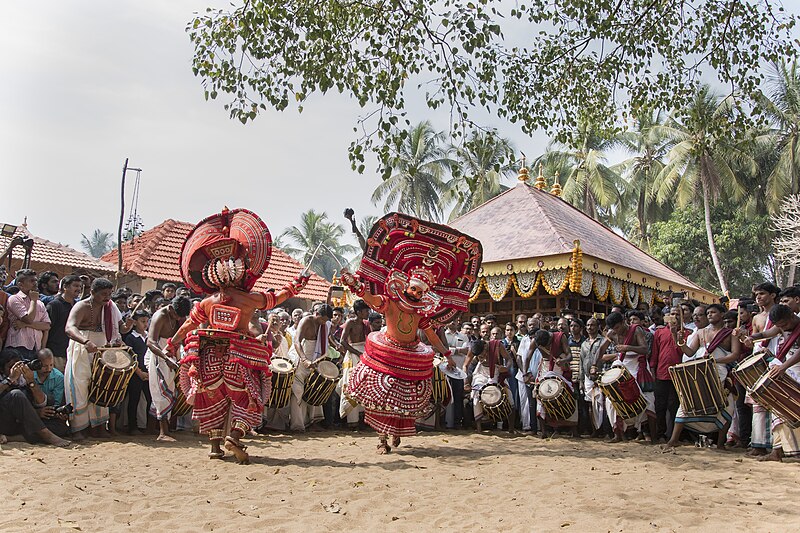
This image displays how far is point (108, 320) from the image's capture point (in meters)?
7.98

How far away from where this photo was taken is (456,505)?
528 centimetres

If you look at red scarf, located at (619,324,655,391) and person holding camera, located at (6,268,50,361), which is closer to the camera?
person holding camera, located at (6,268,50,361)

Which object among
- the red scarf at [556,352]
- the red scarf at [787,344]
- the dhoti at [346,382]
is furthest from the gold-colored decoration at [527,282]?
the red scarf at [787,344]

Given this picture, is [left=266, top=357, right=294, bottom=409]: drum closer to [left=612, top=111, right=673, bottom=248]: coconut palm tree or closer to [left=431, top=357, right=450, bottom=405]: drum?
[left=431, top=357, right=450, bottom=405]: drum

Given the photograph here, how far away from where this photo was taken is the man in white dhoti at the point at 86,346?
7.62 m

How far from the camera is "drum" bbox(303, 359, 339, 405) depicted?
9234 millimetres

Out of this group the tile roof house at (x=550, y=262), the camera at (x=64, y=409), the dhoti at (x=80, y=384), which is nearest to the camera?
the camera at (x=64, y=409)

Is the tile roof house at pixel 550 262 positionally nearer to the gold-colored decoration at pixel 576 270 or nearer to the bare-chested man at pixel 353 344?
the gold-colored decoration at pixel 576 270

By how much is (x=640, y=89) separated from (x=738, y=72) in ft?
3.81

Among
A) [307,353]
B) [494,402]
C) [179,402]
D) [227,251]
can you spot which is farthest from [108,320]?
[494,402]

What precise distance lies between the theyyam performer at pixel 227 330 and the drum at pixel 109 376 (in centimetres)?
105

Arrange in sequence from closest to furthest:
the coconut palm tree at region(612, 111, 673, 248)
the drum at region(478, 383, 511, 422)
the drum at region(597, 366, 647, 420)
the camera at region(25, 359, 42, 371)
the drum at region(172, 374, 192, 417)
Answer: the camera at region(25, 359, 42, 371)
the drum at region(172, 374, 192, 417)
the drum at region(597, 366, 647, 420)
the drum at region(478, 383, 511, 422)
the coconut palm tree at region(612, 111, 673, 248)

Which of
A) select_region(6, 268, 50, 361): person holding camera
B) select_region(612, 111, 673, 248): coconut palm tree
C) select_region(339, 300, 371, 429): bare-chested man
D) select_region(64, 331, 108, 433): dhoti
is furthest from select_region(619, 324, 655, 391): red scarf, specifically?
select_region(612, 111, 673, 248): coconut palm tree

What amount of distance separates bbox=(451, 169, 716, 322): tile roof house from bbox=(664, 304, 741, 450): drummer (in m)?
6.18
